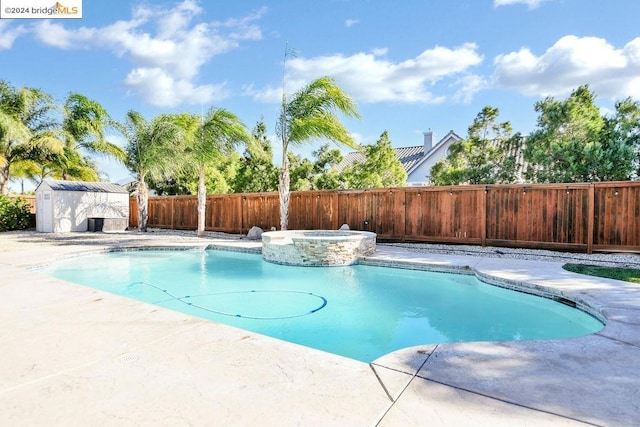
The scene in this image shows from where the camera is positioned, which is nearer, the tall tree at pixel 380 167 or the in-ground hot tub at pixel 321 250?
the in-ground hot tub at pixel 321 250

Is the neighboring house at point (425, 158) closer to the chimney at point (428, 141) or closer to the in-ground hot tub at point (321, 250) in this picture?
the chimney at point (428, 141)

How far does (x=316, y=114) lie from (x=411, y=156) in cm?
1484

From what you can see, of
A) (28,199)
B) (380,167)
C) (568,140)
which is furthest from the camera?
(28,199)

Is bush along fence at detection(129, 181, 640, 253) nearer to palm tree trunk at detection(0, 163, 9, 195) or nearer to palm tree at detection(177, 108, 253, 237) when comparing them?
palm tree at detection(177, 108, 253, 237)

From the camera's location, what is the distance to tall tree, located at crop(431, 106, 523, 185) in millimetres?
12531

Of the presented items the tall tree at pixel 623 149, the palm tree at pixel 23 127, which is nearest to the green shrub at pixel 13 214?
the palm tree at pixel 23 127

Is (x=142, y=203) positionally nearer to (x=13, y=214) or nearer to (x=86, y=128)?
(x=86, y=128)

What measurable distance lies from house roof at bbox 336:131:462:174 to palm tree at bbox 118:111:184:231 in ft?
28.1

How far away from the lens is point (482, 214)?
980 centimetres

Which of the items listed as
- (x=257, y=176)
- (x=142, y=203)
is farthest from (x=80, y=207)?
(x=257, y=176)

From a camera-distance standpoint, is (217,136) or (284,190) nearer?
(284,190)

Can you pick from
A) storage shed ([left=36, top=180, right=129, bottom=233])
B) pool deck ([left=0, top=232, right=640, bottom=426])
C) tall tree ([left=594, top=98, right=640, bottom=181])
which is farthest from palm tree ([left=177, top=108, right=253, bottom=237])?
tall tree ([left=594, top=98, right=640, bottom=181])

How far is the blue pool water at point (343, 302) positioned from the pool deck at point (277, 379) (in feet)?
4.08

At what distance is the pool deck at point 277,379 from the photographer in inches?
76.6
